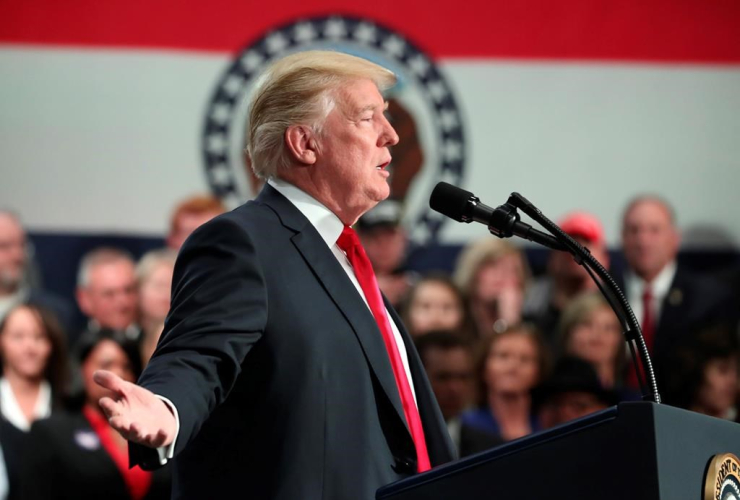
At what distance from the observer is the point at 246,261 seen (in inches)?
73.2

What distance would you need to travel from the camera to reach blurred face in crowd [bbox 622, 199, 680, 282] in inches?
210

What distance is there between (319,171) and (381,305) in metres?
0.25

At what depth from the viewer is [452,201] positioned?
2.02 m

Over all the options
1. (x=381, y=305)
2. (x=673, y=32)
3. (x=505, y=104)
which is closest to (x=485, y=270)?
(x=505, y=104)

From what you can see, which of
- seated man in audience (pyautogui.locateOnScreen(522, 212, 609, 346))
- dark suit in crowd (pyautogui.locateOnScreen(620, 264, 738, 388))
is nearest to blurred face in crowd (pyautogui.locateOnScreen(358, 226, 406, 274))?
seated man in audience (pyautogui.locateOnScreen(522, 212, 609, 346))

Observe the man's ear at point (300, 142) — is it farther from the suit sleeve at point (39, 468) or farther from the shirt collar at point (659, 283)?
the shirt collar at point (659, 283)

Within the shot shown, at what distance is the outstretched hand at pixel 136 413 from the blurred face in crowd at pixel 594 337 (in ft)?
10.7

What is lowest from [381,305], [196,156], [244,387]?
[244,387]

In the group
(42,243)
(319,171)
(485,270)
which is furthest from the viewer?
(42,243)

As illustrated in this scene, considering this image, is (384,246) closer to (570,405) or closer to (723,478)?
(570,405)

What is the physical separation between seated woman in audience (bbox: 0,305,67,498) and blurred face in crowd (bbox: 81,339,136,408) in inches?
6.5

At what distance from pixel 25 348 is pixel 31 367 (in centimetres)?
8

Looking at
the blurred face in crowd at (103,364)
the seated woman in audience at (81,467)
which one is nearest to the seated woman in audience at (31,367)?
the blurred face in crowd at (103,364)

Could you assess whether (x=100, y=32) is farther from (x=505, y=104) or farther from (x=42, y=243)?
(x=505, y=104)
